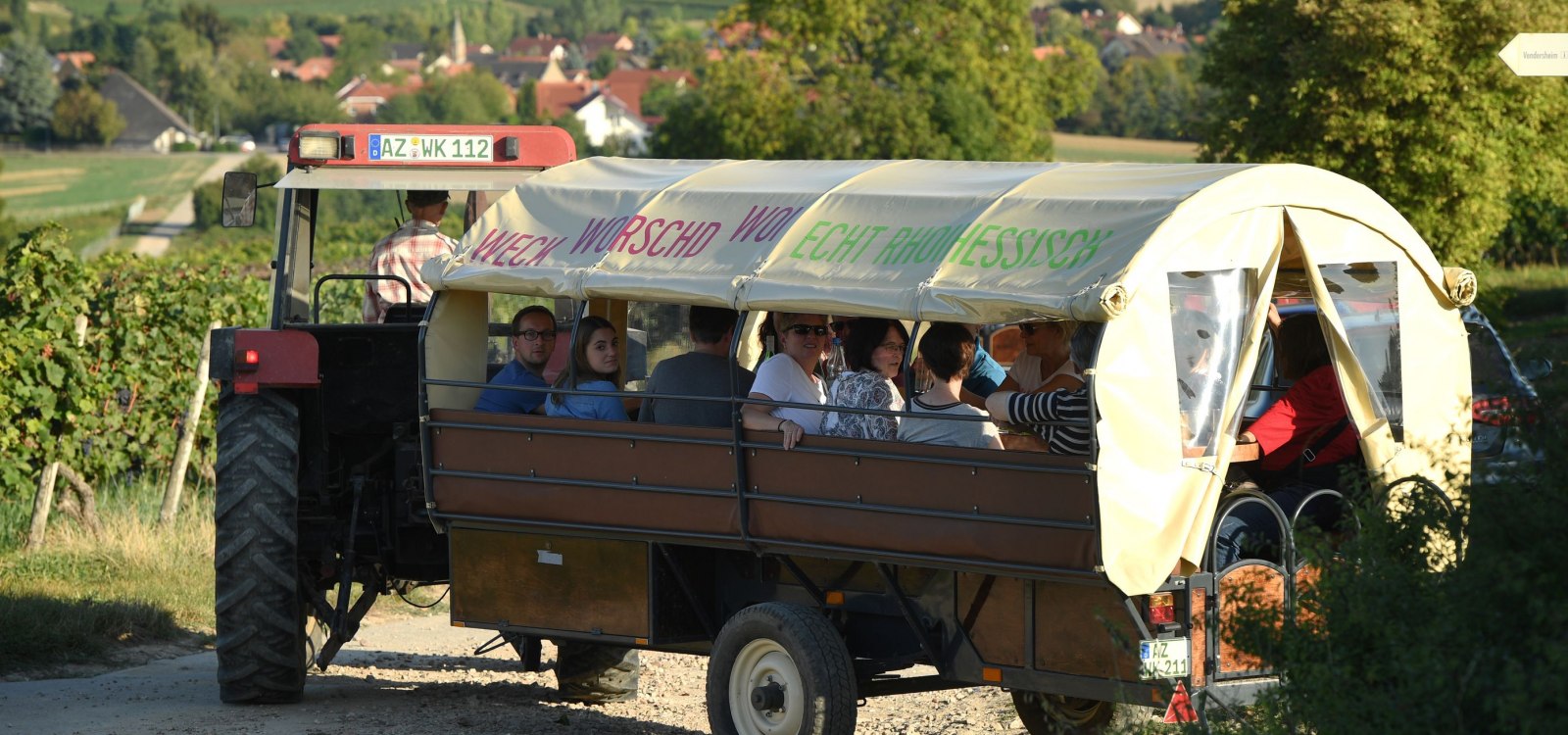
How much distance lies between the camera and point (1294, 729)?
6129 millimetres

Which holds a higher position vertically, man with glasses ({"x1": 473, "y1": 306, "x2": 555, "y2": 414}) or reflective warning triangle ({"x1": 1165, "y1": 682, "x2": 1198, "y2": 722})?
man with glasses ({"x1": 473, "y1": 306, "x2": 555, "y2": 414})

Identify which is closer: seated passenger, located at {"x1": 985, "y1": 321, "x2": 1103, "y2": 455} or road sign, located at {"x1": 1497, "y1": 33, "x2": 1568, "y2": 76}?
seated passenger, located at {"x1": 985, "y1": 321, "x2": 1103, "y2": 455}

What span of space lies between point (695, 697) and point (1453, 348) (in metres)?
4.16

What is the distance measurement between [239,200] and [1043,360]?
382 cm

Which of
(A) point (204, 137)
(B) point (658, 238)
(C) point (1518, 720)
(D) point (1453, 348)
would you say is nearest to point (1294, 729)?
(C) point (1518, 720)

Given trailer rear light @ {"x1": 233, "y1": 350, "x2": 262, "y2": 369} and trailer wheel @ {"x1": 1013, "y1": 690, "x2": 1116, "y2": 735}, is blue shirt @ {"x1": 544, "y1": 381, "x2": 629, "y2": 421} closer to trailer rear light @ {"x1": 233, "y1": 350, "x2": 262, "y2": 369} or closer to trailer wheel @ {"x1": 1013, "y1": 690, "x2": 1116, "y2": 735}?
trailer rear light @ {"x1": 233, "y1": 350, "x2": 262, "y2": 369}

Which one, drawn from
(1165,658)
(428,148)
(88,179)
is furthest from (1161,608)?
(88,179)

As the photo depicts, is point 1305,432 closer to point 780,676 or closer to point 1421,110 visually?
point 780,676

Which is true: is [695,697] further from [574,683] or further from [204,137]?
[204,137]

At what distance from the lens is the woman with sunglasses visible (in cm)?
771

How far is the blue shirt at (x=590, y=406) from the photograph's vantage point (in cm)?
834

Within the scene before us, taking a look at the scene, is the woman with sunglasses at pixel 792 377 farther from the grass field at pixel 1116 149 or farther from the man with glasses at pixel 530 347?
the grass field at pixel 1116 149

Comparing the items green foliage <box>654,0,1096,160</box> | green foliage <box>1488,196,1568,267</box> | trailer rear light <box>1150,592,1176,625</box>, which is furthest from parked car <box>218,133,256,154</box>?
trailer rear light <box>1150,592,1176,625</box>

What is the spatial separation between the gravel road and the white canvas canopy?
1691mm
